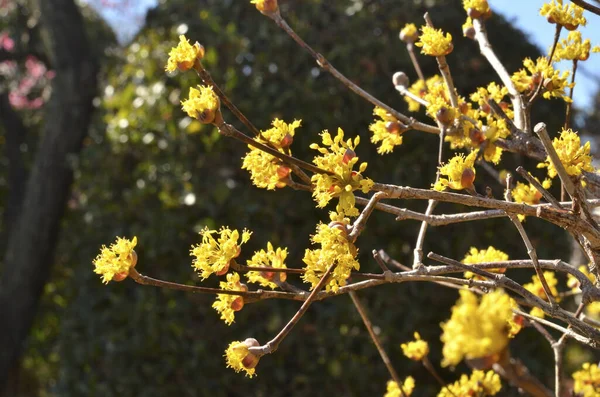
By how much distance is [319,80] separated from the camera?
3.38 metres

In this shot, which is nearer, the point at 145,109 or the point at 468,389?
the point at 468,389

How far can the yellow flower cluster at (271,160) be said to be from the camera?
118 cm

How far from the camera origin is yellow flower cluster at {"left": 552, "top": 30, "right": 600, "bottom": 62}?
5.10 ft

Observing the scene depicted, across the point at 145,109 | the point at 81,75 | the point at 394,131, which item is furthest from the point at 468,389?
the point at 81,75

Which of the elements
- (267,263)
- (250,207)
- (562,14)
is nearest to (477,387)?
(267,263)

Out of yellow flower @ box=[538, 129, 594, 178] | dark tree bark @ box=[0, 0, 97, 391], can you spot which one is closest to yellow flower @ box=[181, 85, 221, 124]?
yellow flower @ box=[538, 129, 594, 178]

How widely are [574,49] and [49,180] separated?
3985 mm

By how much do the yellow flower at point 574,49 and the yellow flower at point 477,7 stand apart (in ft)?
0.71

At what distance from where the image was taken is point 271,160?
1175 millimetres

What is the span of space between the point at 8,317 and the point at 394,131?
388 centimetres

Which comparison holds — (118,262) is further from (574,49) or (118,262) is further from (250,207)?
(250,207)

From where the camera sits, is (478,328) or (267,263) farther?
(267,263)

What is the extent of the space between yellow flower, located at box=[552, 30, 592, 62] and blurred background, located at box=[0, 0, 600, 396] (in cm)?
160

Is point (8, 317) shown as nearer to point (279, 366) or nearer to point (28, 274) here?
point (28, 274)
